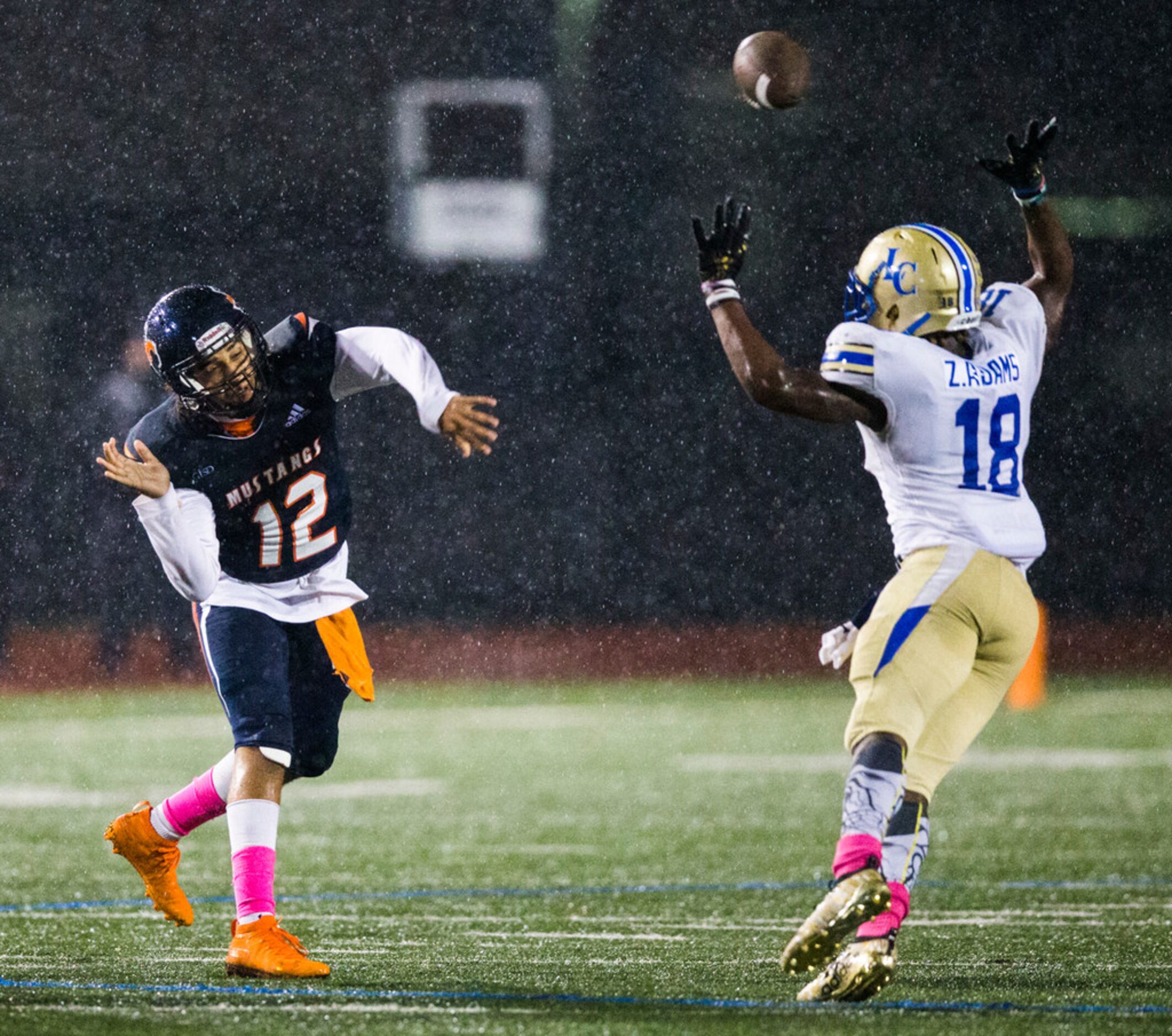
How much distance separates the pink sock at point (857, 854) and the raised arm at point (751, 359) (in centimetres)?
73

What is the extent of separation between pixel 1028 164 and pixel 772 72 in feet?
4.02

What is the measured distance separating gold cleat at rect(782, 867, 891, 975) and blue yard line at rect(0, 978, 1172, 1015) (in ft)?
0.49

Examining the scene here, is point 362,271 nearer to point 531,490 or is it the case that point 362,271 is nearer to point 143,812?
point 531,490

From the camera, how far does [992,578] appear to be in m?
3.46

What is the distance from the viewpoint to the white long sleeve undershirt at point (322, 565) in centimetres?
372

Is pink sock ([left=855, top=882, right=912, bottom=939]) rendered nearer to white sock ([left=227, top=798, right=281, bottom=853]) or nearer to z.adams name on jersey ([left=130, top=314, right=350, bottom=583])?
white sock ([left=227, top=798, right=281, bottom=853])

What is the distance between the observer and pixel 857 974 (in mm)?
3230

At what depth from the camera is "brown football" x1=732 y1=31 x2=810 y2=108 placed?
5148mm

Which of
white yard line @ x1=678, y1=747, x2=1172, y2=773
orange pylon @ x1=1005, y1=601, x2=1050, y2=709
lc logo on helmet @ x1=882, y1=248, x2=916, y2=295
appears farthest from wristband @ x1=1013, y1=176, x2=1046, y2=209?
orange pylon @ x1=1005, y1=601, x2=1050, y2=709

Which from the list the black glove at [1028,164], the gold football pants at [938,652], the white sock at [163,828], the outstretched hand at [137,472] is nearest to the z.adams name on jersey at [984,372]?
the gold football pants at [938,652]

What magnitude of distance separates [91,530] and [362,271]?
3460 millimetres

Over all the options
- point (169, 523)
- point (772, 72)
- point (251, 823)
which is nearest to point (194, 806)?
point (251, 823)

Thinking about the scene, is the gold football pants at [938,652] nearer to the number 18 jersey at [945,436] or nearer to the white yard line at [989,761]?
the number 18 jersey at [945,436]

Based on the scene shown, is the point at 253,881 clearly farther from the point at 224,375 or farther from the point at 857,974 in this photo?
the point at 857,974
